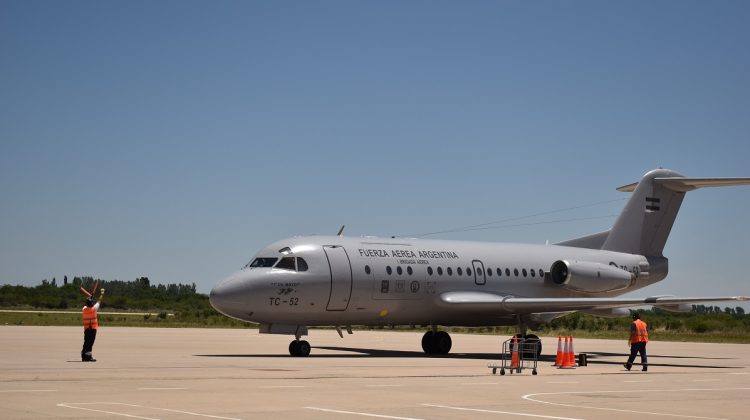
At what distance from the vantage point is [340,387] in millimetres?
18812

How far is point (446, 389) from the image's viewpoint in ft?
62.2

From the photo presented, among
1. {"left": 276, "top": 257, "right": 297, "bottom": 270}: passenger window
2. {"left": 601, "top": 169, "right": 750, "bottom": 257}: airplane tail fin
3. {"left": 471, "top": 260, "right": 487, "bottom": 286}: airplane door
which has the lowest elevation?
{"left": 276, "top": 257, "right": 297, "bottom": 270}: passenger window

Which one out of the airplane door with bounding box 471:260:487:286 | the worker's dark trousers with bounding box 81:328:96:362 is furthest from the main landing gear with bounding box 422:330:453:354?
the worker's dark trousers with bounding box 81:328:96:362

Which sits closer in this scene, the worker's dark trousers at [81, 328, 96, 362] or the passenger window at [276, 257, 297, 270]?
the worker's dark trousers at [81, 328, 96, 362]

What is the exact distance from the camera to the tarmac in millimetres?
14703

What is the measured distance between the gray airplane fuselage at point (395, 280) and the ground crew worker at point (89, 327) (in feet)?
14.8

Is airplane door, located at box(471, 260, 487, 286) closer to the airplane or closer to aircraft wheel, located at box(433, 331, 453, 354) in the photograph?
the airplane

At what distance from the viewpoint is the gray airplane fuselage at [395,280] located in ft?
100

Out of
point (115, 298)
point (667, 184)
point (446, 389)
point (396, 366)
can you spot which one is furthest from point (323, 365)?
point (115, 298)

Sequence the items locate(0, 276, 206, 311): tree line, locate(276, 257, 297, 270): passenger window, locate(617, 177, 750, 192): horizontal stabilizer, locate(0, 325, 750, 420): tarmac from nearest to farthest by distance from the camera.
→ locate(0, 325, 750, 420): tarmac < locate(276, 257, 297, 270): passenger window < locate(617, 177, 750, 192): horizontal stabilizer < locate(0, 276, 206, 311): tree line

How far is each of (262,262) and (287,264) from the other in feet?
2.48

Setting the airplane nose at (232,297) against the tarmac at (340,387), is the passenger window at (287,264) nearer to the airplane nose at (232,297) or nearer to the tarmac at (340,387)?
the airplane nose at (232,297)

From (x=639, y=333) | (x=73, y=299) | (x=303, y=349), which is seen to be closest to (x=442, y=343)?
(x=303, y=349)

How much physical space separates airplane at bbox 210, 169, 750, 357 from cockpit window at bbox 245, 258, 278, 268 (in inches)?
1.4
